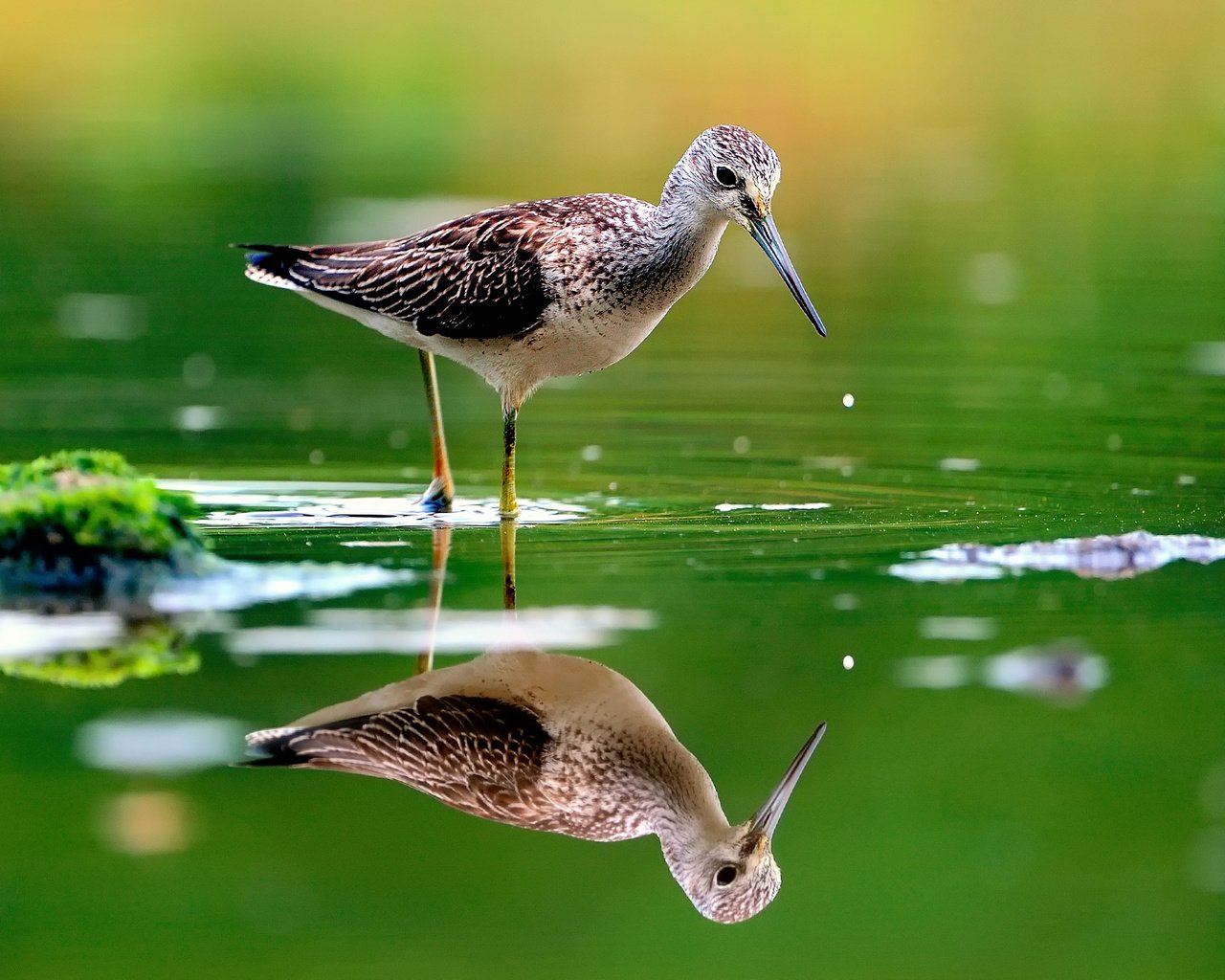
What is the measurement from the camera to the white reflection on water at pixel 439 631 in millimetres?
7137

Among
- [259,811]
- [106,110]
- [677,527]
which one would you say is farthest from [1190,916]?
[106,110]

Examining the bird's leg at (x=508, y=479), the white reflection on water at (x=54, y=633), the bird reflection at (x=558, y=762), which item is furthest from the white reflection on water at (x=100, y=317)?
the bird reflection at (x=558, y=762)

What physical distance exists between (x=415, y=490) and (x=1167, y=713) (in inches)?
189

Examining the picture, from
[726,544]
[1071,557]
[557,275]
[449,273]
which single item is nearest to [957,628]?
[1071,557]

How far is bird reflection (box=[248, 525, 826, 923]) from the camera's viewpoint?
5.82 m

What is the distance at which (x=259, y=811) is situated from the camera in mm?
5754

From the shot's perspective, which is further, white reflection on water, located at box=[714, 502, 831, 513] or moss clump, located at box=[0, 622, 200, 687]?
white reflection on water, located at box=[714, 502, 831, 513]

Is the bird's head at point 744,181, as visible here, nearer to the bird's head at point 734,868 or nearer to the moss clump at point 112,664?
the moss clump at point 112,664

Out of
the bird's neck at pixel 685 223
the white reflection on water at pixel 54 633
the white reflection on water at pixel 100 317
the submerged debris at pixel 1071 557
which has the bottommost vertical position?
the white reflection on water at pixel 54 633

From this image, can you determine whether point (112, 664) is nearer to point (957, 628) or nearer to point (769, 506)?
point (957, 628)

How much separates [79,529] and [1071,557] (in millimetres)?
3673

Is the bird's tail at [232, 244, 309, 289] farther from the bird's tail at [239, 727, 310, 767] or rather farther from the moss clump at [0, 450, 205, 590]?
the bird's tail at [239, 727, 310, 767]

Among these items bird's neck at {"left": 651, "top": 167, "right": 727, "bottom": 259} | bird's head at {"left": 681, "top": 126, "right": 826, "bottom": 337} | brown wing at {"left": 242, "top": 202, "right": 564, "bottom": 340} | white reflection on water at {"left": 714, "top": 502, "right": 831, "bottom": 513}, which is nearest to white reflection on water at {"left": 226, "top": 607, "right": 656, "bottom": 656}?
white reflection on water at {"left": 714, "top": 502, "right": 831, "bottom": 513}

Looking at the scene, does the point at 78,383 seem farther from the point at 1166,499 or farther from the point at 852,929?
the point at 852,929
